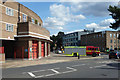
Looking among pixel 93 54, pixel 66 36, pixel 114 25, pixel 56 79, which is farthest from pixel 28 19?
pixel 66 36

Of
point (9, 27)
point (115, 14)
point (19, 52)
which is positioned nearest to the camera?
point (9, 27)

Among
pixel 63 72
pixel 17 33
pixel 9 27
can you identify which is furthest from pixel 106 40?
pixel 63 72

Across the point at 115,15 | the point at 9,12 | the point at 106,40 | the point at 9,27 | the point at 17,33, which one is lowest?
the point at 106,40

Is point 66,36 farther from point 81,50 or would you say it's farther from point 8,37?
point 8,37

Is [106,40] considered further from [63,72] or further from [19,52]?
[63,72]

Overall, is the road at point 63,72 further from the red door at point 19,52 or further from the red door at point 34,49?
the red door at point 34,49

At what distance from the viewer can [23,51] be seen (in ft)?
86.2

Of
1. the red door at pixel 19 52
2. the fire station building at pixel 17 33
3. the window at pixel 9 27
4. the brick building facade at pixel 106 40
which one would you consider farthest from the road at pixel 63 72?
A: the brick building facade at pixel 106 40

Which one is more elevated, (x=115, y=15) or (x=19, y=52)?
(x=115, y=15)

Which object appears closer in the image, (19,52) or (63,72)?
(63,72)

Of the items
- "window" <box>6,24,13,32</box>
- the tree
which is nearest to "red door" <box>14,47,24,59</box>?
"window" <box>6,24,13,32</box>

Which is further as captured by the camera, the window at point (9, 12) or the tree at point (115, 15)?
the tree at point (115, 15)

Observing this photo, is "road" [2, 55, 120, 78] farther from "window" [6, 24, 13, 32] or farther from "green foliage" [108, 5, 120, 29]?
"green foliage" [108, 5, 120, 29]

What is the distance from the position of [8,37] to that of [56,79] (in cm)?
1835
